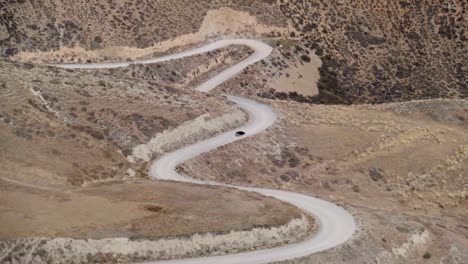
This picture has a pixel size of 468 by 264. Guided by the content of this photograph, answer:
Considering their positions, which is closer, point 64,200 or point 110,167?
point 64,200

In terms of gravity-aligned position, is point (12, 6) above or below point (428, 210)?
above

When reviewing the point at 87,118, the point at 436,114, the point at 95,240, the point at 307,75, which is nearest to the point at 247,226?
the point at 95,240

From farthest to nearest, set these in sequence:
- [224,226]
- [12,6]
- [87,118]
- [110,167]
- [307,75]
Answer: [307,75]
[12,6]
[87,118]
[110,167]
[224,226]

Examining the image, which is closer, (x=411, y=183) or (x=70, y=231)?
(x=70, y=231)

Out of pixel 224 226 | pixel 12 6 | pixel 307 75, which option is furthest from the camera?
pixel 307 75

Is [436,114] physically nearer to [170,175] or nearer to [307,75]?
[307,75]

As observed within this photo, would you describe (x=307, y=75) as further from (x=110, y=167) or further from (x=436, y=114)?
(x=110, y=167)

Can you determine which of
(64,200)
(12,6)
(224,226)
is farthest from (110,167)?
(12,6)

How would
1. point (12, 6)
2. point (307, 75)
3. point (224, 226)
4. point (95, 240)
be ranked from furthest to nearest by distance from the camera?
point (307, 75), point (12, 6), point (224, 226), point (95, 240)

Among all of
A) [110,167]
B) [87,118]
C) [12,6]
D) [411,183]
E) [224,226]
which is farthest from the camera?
[12,6]
